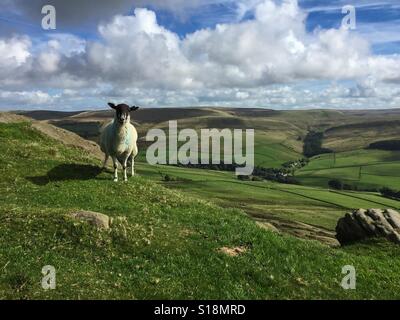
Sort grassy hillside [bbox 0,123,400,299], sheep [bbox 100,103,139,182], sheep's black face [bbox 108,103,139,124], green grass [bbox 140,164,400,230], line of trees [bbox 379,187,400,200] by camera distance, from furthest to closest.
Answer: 1. line of trees [bbox 379,187,400,200]
2. green grass [bbox 140,164,400,230]
3. sheep [bbox 100,103,139,182]
4. sheep's black face [bbox 108,103,139,124]
5. grassy hillside [bbox 0,123,400,299]

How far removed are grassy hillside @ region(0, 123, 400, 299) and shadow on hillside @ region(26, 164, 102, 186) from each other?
7.28 ft

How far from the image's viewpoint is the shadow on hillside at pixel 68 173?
96.7 feet

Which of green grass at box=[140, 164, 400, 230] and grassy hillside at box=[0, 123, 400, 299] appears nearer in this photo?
grassy hillside at box=[0, 123, 400, 299]

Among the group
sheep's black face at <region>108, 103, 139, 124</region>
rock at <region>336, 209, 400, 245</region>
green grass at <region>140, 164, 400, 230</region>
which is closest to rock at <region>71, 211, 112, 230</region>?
sheep's black face at <region>108, 103, 139, 124</region>

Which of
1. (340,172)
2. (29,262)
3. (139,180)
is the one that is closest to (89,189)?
(139,180)

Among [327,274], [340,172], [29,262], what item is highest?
[29,262]

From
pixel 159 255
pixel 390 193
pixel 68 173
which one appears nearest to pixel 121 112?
pixel 68 173

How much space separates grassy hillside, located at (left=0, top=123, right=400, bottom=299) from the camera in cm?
1564

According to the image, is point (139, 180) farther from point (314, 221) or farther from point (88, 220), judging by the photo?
point (314, 221)

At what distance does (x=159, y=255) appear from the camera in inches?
721

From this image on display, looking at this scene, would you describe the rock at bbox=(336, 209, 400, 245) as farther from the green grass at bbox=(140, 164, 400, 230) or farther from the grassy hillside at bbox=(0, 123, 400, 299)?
the green grass at bbox=(140, 164, 400, 230)

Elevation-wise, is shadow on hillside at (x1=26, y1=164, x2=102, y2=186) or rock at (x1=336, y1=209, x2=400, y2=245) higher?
shadow on hillside at (x1=26, y1=164, x2=102, y2=186)

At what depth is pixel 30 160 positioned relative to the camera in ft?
110
